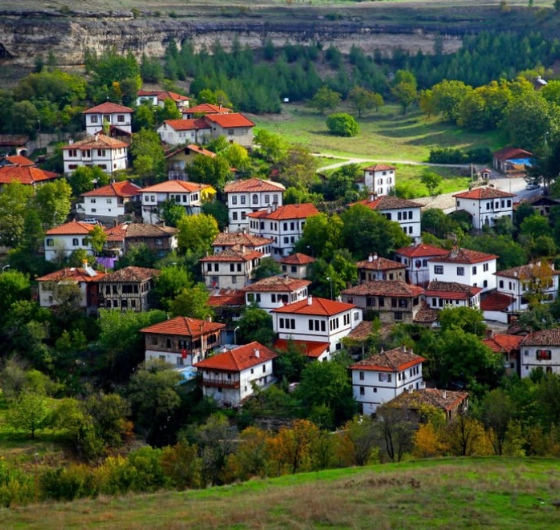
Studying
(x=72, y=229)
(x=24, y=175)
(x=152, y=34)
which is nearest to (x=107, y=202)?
(x=72, y=229)

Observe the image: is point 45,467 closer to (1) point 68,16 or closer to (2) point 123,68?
(2) point 123,68

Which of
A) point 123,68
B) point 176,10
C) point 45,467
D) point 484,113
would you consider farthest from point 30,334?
point 176,10

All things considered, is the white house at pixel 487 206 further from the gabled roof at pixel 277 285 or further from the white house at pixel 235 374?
the white house at pixel 235 374

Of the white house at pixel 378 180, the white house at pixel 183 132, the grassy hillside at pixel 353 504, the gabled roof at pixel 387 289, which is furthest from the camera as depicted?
the white house at pixel 183 132

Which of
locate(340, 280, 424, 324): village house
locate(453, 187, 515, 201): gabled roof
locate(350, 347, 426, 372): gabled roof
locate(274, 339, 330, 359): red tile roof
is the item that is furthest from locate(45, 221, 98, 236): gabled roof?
locate(350, 347, 426, 372): gabled roof

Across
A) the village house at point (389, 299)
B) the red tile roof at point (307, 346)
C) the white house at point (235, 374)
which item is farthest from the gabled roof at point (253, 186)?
the white house at point (235, 374)
